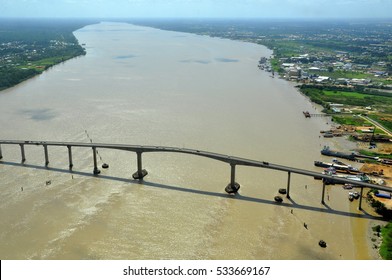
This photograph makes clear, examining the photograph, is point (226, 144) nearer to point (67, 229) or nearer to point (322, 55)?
point (67, 229)

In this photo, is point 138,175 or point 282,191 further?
point 138,175

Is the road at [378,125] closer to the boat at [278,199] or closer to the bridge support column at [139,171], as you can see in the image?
the boat at [278,199]

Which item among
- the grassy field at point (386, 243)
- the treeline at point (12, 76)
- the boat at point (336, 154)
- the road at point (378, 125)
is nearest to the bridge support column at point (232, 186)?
the grassy field at point (386, 243)

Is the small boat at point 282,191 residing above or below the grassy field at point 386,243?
above

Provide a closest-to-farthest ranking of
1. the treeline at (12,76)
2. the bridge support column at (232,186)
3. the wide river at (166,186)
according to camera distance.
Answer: the wide river at (166,186)
the bridge support column at (232,186)
the treeline at (12,76)

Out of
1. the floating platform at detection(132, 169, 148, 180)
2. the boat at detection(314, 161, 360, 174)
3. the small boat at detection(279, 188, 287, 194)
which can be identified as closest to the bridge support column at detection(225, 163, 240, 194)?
the small boat at detection(279, 188, 287, 194)

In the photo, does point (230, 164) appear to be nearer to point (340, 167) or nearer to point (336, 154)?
point (340, 167)

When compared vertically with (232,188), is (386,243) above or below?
below

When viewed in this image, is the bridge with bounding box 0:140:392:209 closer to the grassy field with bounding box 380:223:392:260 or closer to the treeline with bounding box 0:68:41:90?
the grassy field with bounding box 380:223:392:260

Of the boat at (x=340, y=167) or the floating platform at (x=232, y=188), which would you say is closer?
the floating platform at (x=232, y=188)

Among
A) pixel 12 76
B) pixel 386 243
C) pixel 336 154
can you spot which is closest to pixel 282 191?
pixel 386 243
